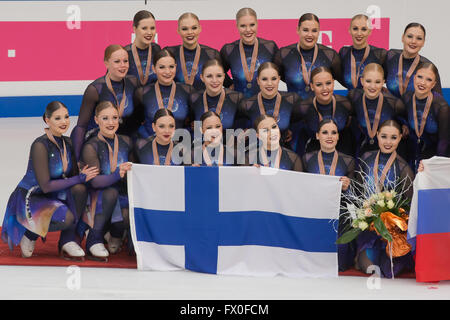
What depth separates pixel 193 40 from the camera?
634cm

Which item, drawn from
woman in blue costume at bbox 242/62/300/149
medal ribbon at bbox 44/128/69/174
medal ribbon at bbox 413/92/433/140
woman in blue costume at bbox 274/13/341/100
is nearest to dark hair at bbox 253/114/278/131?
woman in blue costume at bbox 242/62/300/149

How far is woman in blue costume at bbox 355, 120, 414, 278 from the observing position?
525cm

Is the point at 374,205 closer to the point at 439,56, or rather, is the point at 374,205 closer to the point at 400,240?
the point at 400,240

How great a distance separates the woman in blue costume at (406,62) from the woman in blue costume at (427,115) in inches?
12.4

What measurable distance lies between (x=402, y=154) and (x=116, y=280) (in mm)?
2199

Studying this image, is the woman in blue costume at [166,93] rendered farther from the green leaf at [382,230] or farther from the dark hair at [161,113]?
the green leaf at [382,230]

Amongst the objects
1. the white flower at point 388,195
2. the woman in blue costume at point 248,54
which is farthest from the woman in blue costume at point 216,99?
the white flower at point 388,195

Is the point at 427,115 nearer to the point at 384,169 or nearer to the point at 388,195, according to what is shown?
the point at 384,169

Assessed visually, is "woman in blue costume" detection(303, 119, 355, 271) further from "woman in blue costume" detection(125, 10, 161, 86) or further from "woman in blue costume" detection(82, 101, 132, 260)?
"woman in blue costume" detection(125, 10, 161, 86)

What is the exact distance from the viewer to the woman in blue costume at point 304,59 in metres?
6.32

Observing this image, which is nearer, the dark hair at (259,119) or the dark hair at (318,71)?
the dark hair at (259,119)

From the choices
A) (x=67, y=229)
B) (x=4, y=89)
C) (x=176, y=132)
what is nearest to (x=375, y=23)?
(x=4, y=89)

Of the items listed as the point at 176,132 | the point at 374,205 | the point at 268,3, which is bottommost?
the point at 374,205

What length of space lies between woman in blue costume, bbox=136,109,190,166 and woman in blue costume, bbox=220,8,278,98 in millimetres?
968
